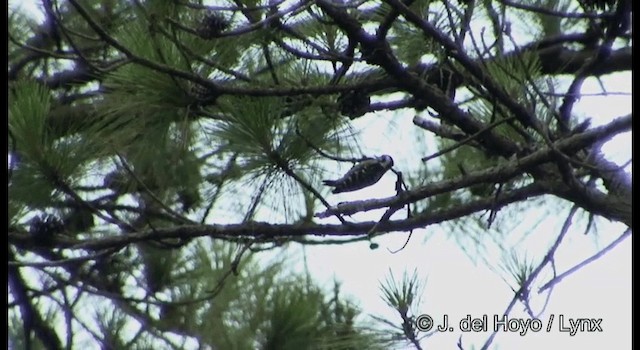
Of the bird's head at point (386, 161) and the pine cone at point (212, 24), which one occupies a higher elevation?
the pine cone at point (212, 24)

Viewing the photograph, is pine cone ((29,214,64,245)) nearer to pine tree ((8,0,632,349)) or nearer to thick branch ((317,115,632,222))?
pine tree ((8,0,632,349))

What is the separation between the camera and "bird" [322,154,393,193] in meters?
1.53

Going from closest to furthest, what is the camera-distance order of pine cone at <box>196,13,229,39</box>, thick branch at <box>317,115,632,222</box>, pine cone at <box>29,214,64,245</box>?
1. thick branch at <box>317,115,632,222</box>
2. pine cone at <box>196,13,229,39</box>
3. pine cone at <box>29,214,64,245</box>

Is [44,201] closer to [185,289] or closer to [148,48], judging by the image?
[148,48]

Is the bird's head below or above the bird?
above

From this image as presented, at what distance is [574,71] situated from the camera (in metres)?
2.17

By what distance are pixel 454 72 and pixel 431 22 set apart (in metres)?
0.08

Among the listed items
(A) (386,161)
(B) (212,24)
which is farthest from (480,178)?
(B) (212,24)

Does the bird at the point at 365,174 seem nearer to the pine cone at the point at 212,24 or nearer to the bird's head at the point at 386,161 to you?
the bird's head at the point at 386,161

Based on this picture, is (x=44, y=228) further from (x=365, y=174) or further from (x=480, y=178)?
(x=480, y=178)

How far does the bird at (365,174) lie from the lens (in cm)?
153

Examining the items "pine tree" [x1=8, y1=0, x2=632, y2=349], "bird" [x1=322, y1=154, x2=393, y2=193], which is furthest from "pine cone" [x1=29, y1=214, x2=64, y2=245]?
"bird" [x1=322, y1=154, x2=393, y2=193]

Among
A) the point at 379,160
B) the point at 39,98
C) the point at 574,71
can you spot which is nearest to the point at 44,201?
the point at 39,98

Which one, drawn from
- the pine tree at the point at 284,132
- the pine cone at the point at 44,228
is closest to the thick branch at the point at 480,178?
the pine tree at the point at 284,132
